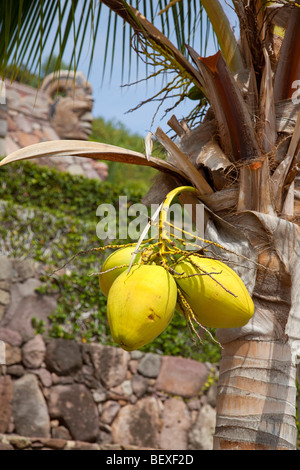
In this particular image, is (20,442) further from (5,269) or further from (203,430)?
(203,430)

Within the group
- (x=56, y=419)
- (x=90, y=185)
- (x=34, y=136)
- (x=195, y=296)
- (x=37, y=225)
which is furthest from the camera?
(x=34, y=136)

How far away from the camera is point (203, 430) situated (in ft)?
21.4

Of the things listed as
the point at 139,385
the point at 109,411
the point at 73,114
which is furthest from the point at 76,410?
the point at 73,114

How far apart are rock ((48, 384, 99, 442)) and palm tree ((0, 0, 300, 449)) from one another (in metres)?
4.26

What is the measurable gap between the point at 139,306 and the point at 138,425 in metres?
5.27

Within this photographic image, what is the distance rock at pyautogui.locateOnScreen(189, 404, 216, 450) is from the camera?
639 centimetres

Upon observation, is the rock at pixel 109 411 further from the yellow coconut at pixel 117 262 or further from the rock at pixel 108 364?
the yellow coconut at pixel 117 262

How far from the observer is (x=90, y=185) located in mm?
7977

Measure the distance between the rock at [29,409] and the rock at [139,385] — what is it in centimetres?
106

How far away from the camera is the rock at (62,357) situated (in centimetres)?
606

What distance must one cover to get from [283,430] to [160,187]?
914 mm

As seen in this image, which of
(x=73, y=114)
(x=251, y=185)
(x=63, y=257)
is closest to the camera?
(x=251, y=185)

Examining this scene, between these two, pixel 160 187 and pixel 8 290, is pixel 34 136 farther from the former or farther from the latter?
pixel 160 187

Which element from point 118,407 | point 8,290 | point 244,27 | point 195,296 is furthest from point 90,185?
point 195,296
